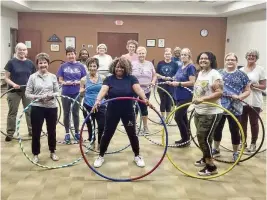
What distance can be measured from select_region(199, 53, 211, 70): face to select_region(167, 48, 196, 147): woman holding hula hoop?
3.14 ft

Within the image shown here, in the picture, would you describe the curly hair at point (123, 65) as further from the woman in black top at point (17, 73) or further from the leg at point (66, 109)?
the woman in black top at point (17, 73)

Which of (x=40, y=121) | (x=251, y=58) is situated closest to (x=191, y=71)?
(x=251, y=58)

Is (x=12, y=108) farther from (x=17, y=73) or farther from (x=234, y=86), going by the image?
(x=234, y=86)

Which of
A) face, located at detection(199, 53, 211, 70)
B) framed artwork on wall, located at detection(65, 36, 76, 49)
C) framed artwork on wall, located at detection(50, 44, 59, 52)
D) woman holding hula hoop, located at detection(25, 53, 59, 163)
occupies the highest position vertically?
framed artwork on wall, located at detection(65, 36, 76, 49)

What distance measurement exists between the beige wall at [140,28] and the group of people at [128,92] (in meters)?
9.05

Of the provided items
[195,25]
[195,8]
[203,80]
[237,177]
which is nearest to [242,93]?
[203,80]

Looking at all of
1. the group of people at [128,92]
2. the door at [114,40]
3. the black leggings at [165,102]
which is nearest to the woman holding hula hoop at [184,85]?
the group of people at [128,92]

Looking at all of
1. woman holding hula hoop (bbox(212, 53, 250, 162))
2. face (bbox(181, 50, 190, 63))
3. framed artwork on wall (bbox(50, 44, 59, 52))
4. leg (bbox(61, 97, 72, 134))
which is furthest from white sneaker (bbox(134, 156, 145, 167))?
framed artwork on wall (bbox(50, 44, 59, 52))

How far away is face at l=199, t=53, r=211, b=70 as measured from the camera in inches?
153

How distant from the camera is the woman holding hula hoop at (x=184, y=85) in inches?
194

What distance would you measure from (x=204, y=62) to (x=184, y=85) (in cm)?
105

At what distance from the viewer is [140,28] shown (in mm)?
14555

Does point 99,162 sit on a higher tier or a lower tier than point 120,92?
lower

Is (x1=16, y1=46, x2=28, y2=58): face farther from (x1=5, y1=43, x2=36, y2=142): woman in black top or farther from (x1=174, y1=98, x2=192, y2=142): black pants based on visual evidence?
(x1=174, y1=98, x2=192, y2=142): black pants
